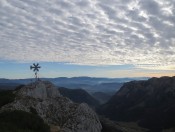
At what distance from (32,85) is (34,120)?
28442 mm

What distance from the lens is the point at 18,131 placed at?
3022cm

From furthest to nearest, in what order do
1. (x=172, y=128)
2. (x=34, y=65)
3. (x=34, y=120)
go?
(x=172, y=128) < (x=34, y=65) < (x=34, y=120)

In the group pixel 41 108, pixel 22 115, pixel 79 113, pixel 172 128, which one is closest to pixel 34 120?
pixel 22 115

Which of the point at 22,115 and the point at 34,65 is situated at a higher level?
the point at 34,65

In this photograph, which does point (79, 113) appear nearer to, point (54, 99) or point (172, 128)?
point (54, 99)

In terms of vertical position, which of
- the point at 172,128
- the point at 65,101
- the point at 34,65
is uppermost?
the point at 34,65

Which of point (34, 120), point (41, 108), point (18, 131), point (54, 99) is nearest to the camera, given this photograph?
point (18, 131)

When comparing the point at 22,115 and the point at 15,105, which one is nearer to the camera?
the point at 22,115

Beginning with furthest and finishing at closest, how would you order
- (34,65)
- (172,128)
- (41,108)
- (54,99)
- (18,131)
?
(172,128) < (34,65) < (54,99) < (41,108) < (18,131)

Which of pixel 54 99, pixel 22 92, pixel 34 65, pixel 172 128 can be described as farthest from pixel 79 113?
pixel 172 128

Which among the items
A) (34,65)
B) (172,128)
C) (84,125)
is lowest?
(172,128)

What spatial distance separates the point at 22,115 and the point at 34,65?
1679 inches

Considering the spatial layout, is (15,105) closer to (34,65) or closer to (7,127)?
(7,127)

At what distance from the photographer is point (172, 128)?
6255 inches
